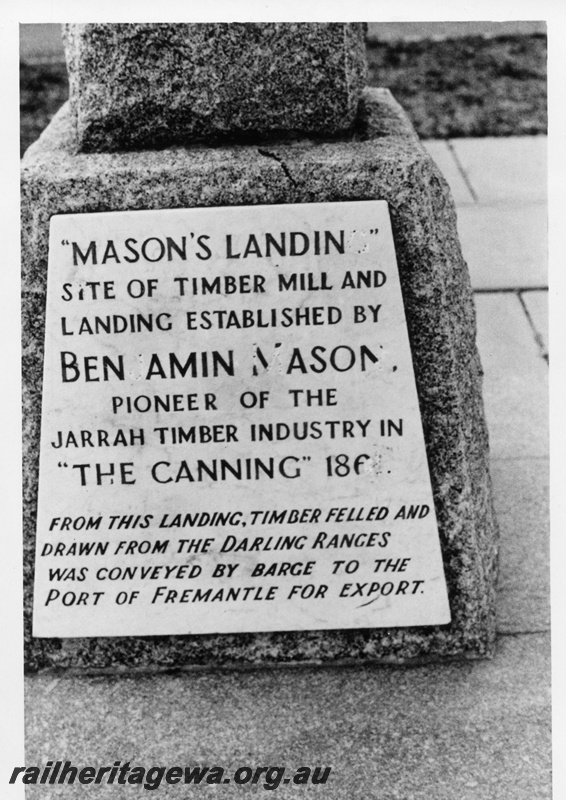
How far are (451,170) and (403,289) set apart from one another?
2904 mm

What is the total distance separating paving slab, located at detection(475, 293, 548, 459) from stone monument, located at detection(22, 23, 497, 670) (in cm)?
85

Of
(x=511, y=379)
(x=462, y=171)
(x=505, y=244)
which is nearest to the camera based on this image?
(x=511, y=379)

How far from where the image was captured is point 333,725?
88.7 inches

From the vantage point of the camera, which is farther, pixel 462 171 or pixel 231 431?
pixel 462 171

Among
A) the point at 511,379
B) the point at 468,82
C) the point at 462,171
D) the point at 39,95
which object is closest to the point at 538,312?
the point at 511,379

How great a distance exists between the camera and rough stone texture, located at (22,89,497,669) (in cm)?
212

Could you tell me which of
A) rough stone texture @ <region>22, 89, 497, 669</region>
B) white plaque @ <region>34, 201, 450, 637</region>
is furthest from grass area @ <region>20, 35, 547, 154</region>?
white plaque @ <region>34, 201, 450, 637</region>

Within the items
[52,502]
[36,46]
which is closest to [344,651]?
[52,502]

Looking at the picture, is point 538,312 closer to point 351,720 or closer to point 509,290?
point 509,290

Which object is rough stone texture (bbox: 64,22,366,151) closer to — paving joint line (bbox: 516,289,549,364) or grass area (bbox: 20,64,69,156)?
paving joint line (bbox: 516,289,549,364)

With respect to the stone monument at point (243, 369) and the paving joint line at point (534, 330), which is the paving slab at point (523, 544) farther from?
the paving joint line at point (534, 330)

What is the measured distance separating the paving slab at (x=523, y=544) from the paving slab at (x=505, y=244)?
1.22 metres

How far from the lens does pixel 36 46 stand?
16.5 feet
